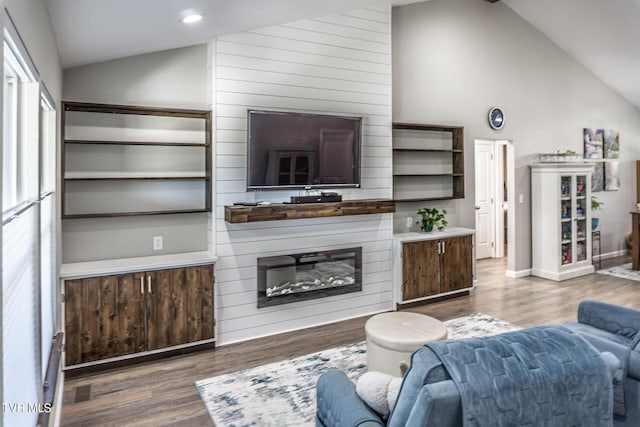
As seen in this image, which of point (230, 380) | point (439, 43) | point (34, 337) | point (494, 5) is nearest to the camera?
point (34, 337)

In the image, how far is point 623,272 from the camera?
6.45 meters

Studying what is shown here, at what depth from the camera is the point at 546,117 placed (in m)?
6.51

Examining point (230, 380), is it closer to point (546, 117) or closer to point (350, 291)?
point (350, 291)

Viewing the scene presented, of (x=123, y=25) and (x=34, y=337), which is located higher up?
(x=123, y=25)

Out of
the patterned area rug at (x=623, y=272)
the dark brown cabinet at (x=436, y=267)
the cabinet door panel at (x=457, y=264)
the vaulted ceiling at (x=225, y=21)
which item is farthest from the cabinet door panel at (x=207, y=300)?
the patterned area rug at (x=623, y=272)

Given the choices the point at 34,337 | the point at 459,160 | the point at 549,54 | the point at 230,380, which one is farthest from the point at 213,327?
the point at 549,54

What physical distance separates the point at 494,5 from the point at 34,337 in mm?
6446

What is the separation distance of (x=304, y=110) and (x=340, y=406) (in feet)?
10.4

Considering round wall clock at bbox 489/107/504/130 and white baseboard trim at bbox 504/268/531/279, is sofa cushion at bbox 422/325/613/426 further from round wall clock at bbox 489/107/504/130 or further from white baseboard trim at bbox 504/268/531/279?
white baseboard trim at bbox 504/268/531/279

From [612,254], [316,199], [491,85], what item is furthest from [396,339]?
[612,254]

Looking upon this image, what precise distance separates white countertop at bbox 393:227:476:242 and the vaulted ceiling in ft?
8.06

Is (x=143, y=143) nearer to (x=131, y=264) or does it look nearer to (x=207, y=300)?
(x=131, y=264)

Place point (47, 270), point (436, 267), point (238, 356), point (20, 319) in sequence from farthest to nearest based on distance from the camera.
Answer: point (436, 267) → point (238, 356) → point (47, 270) → point (20, 319)

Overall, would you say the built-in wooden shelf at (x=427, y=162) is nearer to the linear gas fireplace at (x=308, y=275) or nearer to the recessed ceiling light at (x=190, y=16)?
the linear gas fireplace at (x=308, y=275)
